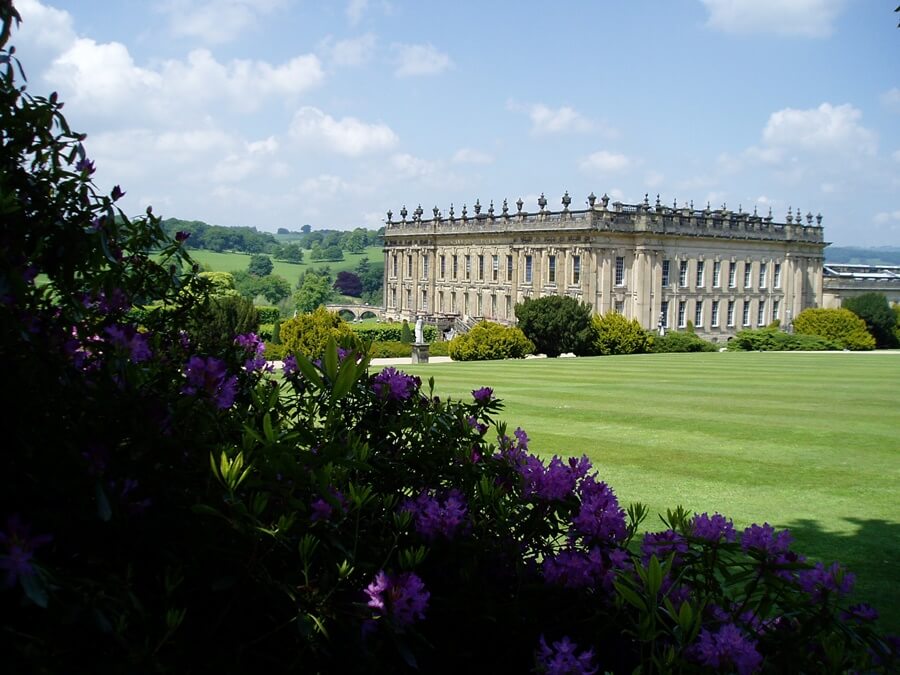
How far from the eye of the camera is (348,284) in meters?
152

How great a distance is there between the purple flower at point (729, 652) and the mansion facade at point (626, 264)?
59456mm

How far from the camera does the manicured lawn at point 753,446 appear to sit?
791 centimetres

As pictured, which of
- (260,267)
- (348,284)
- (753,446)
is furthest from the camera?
(348,284)

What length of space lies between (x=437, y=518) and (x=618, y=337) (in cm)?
4320

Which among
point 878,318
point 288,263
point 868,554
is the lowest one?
point 868,554

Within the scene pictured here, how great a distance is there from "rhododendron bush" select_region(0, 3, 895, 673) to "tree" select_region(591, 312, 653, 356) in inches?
1656

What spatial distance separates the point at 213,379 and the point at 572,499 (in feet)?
5.38

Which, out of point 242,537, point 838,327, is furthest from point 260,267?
point 242,537

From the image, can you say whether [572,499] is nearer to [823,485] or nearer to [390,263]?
[823,485]

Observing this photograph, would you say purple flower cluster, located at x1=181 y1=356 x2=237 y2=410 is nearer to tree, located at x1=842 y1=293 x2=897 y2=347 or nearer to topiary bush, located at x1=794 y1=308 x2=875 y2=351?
topiary bush, located at x1=794 y1=308 x2=875 y2=351

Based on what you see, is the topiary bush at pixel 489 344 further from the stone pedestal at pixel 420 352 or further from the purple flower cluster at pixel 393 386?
the purple flower cluster at pixel 393 386

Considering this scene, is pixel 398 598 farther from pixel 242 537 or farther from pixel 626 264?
pixel 626 264

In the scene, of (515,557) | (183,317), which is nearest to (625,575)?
(515,557)

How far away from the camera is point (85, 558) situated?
2521 mm
